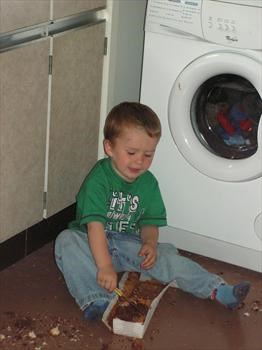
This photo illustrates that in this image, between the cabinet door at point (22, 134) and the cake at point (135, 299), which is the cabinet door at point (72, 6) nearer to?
the cabinet door at point (22, 134)

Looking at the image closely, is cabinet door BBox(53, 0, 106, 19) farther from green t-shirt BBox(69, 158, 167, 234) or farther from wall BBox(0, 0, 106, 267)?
green t-shirt BBox(69, 158, 167, 234)

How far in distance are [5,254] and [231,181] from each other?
685mm

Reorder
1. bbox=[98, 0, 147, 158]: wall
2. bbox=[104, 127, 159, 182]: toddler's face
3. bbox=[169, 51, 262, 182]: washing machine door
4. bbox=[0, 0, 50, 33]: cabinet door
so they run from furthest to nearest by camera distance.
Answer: bbox=[98, 0, 147, 158]: wall < bbox=[169, 51, 262, 182]: washing machine door < bbox=[104, 127, 159, 182]: toddler's face < bbox=[0, 0, 50, 33]: cabinet door

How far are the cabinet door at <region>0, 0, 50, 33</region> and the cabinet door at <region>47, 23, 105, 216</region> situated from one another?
0.10 metres

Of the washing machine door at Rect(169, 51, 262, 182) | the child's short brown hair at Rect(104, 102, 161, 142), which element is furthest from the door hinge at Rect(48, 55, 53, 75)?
the washing machine door at Rect(169, 51, 262, 182)

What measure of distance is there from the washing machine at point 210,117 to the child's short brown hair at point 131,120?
0.19 metres

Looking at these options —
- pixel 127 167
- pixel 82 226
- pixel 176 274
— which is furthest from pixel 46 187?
pixel 176 274

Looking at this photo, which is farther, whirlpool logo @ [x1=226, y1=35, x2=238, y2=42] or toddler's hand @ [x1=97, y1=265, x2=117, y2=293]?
whirlpool logo @ [x1=226, y1=35, x2=238, y2=42]

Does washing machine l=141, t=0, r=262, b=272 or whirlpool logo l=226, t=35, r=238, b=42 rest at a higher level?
whirlpool logo l=226, t=35, r=238, b=42

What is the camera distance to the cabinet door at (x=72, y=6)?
1.91m

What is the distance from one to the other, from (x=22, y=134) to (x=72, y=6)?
39cm

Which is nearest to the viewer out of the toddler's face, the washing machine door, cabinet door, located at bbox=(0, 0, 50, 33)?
cabinet door, located at bbox=(0, 0, 50, 33)

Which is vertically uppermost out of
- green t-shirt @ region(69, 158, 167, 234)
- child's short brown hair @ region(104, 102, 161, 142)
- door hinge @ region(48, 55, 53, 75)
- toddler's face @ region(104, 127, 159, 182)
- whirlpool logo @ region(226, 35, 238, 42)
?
whirlpool logo @ region(226, 35, 238, 42)

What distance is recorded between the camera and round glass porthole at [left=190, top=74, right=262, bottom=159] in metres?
2.03
